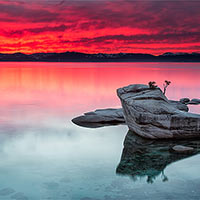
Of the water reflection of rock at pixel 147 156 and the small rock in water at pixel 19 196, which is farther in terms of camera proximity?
the water reflection of rock at pixel 147 156

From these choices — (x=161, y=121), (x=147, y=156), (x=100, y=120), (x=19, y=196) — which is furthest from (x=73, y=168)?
(x=100, y=120)

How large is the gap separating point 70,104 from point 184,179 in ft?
77.8

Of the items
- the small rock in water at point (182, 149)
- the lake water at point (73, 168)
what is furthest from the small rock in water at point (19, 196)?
the small rock in water at point (182, 149)

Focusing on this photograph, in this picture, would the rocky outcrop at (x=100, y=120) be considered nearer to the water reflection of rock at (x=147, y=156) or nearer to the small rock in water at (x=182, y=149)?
the water reflection of rock at (x=147, y=156)

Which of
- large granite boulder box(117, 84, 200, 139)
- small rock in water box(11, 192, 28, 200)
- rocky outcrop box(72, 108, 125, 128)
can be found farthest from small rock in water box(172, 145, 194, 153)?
small rock in water box(11, 192, 28, 200)

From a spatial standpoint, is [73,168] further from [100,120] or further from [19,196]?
[100,120]

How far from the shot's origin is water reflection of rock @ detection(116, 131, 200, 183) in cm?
1499

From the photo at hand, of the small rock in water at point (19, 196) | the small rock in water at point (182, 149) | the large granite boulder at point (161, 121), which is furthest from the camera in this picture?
the large granite boulder at point (161, 121)

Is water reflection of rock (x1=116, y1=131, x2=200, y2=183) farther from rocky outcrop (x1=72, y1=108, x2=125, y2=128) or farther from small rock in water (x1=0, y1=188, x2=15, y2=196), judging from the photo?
small rock in water (x1=0, y1=188, x2=15, y2=196)

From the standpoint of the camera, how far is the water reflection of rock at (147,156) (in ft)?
49.2

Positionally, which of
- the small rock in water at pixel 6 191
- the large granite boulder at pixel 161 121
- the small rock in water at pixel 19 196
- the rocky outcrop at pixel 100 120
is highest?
the large granite boulder at pixel 161 121

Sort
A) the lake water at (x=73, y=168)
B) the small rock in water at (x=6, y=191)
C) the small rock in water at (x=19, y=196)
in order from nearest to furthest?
the small rock in water at (x=19, y=196), the small rock in water at (x=6, y=191), the lake water at (x=73, y=168)

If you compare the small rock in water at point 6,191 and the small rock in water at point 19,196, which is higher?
the small rock in water at point 6,191

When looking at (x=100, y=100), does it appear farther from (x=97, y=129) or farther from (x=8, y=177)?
(x=8, y=177)
